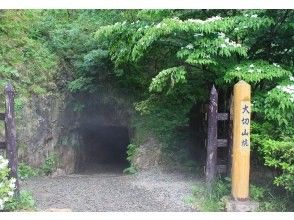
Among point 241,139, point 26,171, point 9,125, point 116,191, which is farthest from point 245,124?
point 26,171

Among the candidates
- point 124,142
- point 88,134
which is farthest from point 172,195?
point 124,142

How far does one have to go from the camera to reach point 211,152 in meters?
6.61

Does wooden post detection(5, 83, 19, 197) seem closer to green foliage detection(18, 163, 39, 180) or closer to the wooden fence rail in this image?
green foliage detection(18, 163, 39, 180)

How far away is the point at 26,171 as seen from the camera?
8133 millimetres

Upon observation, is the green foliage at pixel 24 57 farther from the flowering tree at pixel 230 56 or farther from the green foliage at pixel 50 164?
the flowering tree at pixel 230 56

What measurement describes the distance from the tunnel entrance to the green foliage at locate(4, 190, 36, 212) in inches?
129

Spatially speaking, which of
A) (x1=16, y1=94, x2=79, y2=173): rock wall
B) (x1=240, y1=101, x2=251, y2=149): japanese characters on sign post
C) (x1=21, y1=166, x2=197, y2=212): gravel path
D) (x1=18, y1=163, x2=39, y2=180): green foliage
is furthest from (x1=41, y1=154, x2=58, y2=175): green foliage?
(x1=240, y1=101, x2=251, y2=149): japanese characters on sign post

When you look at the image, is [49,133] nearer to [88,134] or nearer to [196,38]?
[88,134]

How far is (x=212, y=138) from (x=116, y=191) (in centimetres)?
180

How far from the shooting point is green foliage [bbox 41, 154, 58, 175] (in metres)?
8.53

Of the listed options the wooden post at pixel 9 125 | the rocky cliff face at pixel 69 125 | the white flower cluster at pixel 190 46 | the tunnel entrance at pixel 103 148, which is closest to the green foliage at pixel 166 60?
the white flower cluster at pixel 190 46

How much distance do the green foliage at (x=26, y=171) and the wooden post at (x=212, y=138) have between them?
3.30 meters

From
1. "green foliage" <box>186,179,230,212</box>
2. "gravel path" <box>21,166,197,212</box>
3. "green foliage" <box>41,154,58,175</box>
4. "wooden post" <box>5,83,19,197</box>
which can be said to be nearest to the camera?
"wooden post" <box>5,83,19,197</box>
